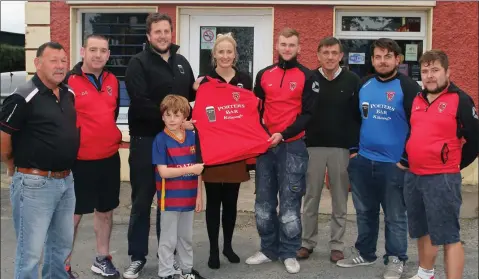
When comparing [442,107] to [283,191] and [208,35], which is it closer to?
[283,191]

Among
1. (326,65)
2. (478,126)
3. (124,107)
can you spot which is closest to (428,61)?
(478,126)

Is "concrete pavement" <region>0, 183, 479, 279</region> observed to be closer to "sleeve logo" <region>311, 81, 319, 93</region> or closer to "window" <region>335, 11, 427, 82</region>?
"sleeve logo" <region>311, 81, 319, 93</region>

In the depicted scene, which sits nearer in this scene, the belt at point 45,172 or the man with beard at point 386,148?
the belt at point 45,172

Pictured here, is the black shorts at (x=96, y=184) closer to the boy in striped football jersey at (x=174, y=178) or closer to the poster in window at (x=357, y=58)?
the boy in striped football jersey at (x=174, y=178)

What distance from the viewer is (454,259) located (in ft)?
13.8

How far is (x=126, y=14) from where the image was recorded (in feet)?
29.9

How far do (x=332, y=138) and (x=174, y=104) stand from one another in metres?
1.71

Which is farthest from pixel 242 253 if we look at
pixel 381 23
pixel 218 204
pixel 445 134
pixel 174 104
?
pixel 381 23

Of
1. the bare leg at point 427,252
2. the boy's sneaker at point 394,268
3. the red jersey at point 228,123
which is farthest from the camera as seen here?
the boy's sneaker at point 394,268

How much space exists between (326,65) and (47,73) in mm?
2640

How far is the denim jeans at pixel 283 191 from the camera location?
16.1ft

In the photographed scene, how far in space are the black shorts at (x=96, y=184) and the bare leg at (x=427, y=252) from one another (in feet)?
8.86

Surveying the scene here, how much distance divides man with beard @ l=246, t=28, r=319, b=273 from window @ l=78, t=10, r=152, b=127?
465 cm

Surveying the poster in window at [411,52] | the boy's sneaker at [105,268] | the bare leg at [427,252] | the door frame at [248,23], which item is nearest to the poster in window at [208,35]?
the door frame at [248,23]
